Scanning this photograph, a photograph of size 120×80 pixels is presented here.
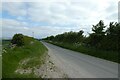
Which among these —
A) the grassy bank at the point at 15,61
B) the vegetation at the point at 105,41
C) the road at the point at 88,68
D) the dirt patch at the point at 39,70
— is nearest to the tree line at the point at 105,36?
the vegetation at the point at 105,41

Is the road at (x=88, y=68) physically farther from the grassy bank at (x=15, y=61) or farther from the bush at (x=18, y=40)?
the bush at (x=18, y=40)

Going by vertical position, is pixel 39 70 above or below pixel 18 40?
below

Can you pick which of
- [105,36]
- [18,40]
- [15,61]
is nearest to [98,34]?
[105,36]

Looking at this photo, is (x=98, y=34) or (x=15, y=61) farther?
(x=98, y=34)

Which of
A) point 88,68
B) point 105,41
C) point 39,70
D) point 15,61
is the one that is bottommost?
point 88,68

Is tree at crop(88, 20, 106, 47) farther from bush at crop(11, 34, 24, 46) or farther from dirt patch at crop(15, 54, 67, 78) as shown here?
dirt patch at crop(15, 54, 67, 78)

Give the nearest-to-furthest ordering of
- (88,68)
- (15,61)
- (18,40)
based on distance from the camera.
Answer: (15,61), (88,68), (18,40)

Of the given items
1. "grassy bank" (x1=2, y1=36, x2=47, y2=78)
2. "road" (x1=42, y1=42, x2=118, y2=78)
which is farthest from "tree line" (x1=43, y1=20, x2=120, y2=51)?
"grassy bank" (x1=2, y1=36, x2=47, y2=78)

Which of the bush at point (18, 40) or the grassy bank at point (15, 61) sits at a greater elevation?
the bush at point (18, 40)

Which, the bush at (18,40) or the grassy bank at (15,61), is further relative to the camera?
the bush at (18,40)

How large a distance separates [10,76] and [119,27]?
57.3ft

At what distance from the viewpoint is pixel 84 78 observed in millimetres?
10516

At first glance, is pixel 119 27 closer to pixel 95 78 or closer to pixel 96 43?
pixel 96 43

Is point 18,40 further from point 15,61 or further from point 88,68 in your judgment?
point 88,68
